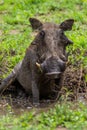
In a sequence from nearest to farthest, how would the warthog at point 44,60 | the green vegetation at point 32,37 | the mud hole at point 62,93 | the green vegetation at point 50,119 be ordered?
the green vegetation at point 50,119 → the green vegetation at point 32,37 → the warthog at point 44,60 → the mud hole at point 62,93

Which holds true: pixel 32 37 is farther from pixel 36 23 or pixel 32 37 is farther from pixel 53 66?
pixel 53 66

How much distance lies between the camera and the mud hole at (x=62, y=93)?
820 centimetres

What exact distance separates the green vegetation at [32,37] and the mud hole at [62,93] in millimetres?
343

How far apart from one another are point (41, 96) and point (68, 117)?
4.83 ft

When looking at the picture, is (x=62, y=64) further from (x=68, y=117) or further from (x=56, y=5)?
(x=56, y=5)

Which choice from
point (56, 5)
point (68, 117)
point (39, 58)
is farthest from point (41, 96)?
point (56, 5)

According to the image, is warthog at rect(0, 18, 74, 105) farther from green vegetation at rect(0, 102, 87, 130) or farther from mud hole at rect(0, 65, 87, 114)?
green vegetation at rect(0, 102, 87, 130)

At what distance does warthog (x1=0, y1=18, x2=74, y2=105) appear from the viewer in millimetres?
7711

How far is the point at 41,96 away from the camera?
850cm

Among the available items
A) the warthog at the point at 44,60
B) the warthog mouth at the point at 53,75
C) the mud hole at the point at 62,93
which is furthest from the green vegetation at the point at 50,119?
the mud hole at the point at 62,93

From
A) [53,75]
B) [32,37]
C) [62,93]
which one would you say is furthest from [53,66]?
[32,37]

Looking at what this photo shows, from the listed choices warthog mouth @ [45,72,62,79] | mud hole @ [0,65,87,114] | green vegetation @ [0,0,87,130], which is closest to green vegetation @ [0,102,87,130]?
green vegetation @ [0,0,87,130]

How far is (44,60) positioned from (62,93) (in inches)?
29.2

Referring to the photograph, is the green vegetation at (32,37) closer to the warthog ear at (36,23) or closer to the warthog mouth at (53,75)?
the warthog mouth at (53,75)
